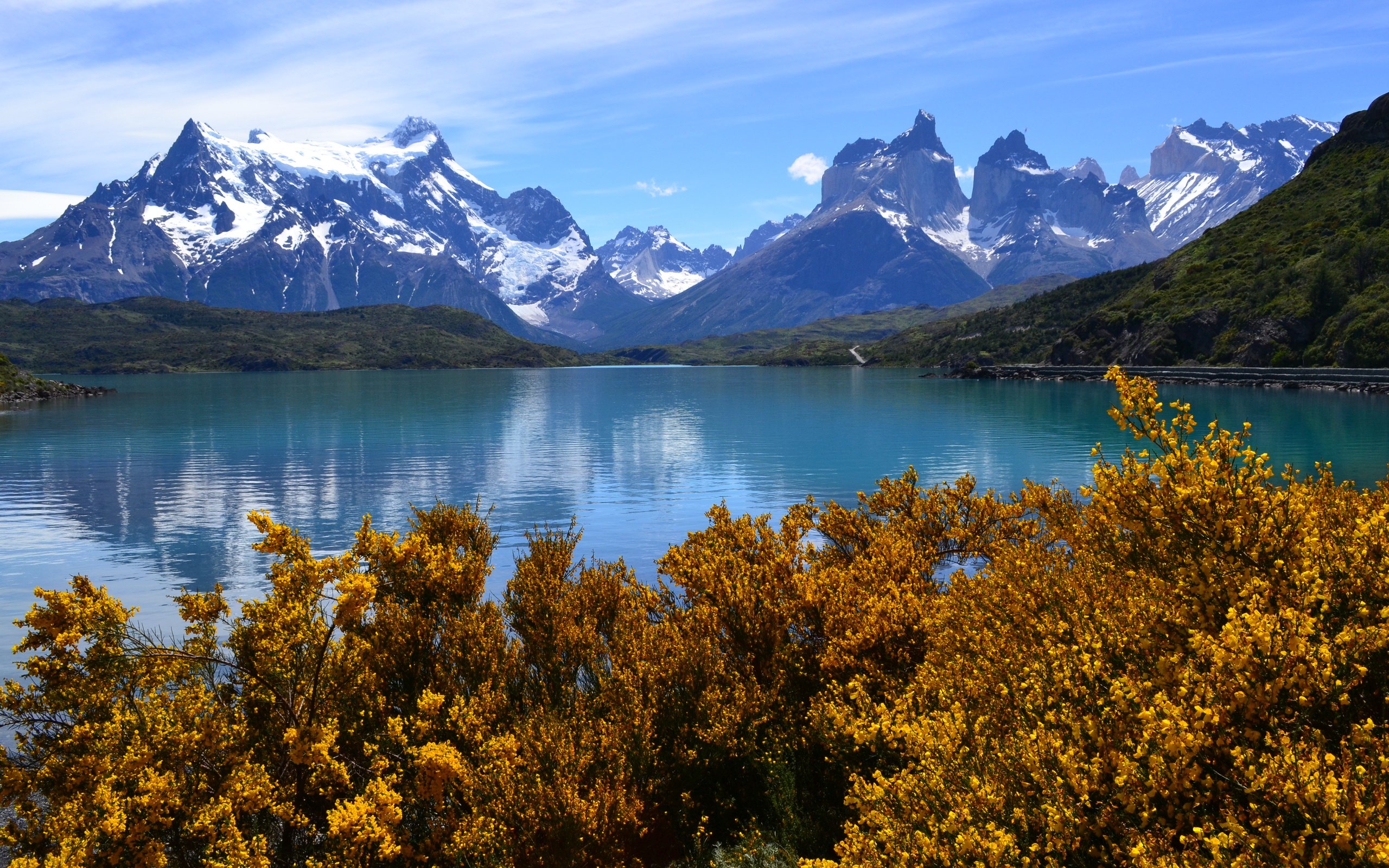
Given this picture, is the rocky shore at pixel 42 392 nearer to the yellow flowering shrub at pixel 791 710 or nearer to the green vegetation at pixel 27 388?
the green vegetation at pixel 27 388

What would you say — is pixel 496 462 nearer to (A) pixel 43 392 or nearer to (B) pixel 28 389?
(B) pixel 28 389

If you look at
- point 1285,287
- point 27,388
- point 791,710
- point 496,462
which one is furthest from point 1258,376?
point 27,388

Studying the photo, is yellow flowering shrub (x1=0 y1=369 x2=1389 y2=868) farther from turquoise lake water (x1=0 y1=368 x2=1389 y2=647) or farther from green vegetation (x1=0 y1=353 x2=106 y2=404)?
green vegetation (x1=0 y1=353 x2=106 y2=404)

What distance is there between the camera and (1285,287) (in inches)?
5463

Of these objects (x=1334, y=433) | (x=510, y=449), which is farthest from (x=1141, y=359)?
(x=510, y=449)

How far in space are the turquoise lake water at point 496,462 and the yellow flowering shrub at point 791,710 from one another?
439 inches

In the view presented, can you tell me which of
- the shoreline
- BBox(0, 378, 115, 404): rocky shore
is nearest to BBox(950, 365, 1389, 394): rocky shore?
the shoreline

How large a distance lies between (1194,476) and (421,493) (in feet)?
150

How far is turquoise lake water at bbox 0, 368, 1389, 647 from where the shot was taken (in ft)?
118

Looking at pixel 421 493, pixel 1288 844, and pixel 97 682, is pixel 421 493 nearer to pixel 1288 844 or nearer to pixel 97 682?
pixel 97 682

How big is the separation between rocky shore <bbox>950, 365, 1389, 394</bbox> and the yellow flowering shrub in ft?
295

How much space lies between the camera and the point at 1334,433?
224 ft

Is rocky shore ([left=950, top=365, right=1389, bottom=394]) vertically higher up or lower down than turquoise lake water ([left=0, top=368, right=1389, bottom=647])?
higher up

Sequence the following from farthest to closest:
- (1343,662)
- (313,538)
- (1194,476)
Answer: (313,538) < (1194,476) < (1343,662)
